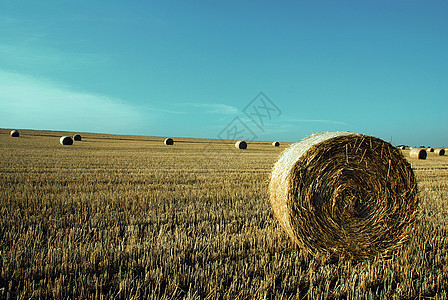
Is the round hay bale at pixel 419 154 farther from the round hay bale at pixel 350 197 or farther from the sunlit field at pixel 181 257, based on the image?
the round hay bale at pixel 350 197

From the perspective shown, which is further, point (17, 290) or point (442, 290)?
point (442, 290)

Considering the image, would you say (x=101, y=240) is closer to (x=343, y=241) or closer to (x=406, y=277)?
(x=343, y=241)

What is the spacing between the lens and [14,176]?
30.0 ft

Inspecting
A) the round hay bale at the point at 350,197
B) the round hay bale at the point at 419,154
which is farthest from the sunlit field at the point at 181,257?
the round hay bale at the point at 419,154

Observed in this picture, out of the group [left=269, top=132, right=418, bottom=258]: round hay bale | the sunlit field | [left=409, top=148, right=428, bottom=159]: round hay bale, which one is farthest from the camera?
[left=409, top=148, right=428, bottom=159]: round hay bale

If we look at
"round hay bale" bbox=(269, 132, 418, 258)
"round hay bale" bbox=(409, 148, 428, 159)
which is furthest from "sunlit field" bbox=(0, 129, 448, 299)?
"round hay bale" bbox=(409, 148, 428, 159)

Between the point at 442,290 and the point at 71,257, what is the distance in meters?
4.03

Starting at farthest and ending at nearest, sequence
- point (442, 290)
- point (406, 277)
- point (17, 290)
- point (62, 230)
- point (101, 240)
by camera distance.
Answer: point (62, 230) → point (101, 240) → point (406, 277) → point (442, 290) → point (17, 290)

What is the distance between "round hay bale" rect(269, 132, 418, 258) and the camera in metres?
4.13

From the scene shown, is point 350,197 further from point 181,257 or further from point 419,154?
point 419,154

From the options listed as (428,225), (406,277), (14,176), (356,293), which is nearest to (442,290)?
(406,277)

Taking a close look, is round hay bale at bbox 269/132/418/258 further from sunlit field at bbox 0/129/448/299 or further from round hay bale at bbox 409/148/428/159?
round hay bale at bbox 409/148/428/159

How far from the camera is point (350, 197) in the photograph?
422 centimetres

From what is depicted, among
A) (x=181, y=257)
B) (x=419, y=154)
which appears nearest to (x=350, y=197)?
(x=181, y=257)
